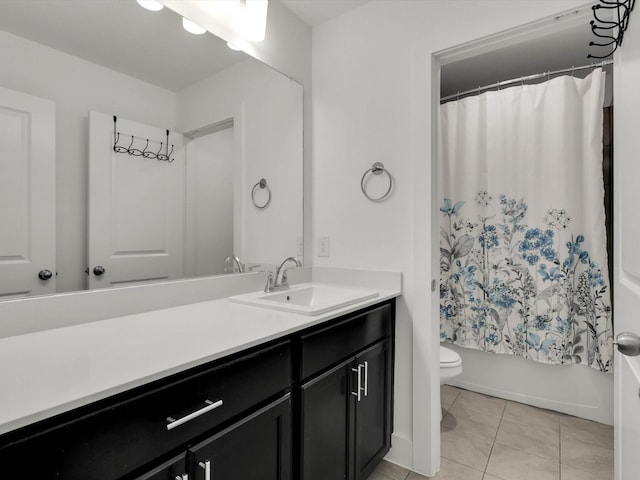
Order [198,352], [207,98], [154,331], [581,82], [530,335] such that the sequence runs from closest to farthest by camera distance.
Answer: [198,352]
[154,331]
[207,98]
[581,82]
[530,335]

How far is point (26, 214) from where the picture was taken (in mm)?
1088

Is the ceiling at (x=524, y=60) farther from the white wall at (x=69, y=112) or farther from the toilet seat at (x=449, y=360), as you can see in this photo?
the white wall at (x=69, y=112)

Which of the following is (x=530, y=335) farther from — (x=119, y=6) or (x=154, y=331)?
(x=119, y=6)

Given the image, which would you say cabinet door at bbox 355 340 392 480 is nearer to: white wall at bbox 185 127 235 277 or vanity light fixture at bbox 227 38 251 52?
white wall at bbox 185 127 235 277

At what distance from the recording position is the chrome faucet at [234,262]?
1.72m

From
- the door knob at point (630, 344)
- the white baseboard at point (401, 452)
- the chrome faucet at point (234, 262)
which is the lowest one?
the white baseboard at point (401, 452)

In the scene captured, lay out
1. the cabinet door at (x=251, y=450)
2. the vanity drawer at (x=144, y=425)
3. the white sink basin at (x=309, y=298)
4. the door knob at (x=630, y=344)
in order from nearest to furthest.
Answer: the vanity drawer at (x=144, y=425) → the door knob at (x=630, y=344) → the cabinet door at (x=251, y=450) → the white sink basin at (x=309, y=298)

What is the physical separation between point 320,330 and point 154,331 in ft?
1.77

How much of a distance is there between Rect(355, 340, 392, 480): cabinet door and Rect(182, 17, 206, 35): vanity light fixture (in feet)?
5.16

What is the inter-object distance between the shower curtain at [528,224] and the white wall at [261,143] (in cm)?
124

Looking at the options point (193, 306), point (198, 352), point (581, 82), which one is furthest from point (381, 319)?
point (581, 82)

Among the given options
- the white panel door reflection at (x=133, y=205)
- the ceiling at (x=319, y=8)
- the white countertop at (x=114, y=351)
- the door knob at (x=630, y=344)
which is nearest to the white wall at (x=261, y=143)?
the white panel door reflection at (x=133, y=205)

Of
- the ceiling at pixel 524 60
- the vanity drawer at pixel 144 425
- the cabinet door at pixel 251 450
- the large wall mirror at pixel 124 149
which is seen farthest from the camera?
the ceiling at pixel 524 60

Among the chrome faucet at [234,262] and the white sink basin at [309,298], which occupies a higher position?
the chrome faucet at [234,262]
